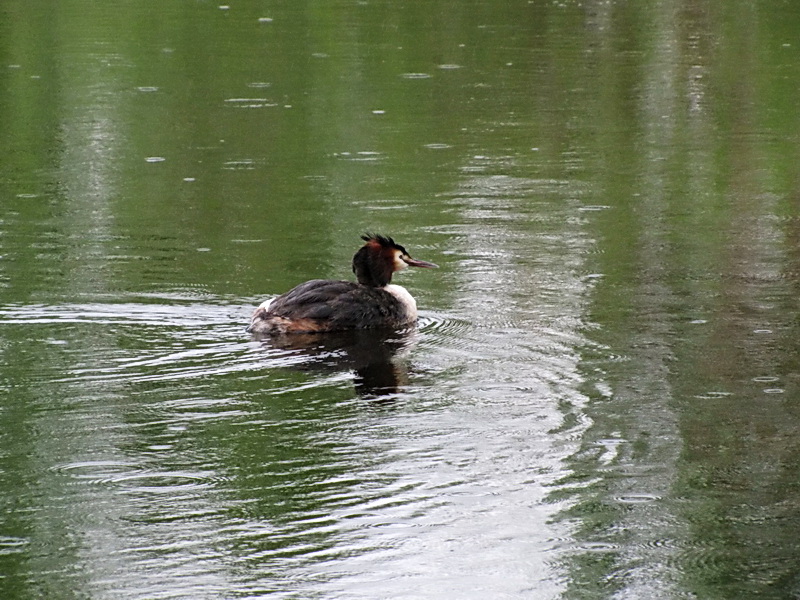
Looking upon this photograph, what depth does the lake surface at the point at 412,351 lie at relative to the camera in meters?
6.59

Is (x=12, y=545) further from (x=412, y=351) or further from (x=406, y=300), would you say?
(x=406, y=300)

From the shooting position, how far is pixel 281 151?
18.5m

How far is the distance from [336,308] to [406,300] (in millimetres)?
507

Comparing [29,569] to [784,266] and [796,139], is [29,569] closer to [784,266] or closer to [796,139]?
[784,266]

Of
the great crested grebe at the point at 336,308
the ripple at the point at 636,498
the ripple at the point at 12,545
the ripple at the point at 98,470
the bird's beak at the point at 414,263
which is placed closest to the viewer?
the ripple at the point at 12,545

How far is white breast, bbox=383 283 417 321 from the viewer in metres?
10.7

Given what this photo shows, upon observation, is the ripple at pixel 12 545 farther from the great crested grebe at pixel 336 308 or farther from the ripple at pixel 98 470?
the great crested grebe at pixel 336 308

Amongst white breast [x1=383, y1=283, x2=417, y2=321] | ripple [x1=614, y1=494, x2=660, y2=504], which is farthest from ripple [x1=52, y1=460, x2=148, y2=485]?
white breast [x1=383, y1=283, x2=417, y2=321]

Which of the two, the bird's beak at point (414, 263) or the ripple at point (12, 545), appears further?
the bird's beak at point (414, 263)

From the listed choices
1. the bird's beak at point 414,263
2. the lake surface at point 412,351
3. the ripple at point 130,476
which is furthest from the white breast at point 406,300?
the ripple at point 130,476

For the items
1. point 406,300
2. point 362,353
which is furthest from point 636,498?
point 406,300

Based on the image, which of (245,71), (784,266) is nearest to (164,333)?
(784,266)

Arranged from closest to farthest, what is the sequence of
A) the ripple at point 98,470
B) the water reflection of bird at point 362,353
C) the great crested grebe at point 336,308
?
1. the ripple at point 98,470
2. the water reflection of bird at point 362,353
3. the great crested grebe at point 336,308

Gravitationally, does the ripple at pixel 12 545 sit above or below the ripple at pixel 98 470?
above
